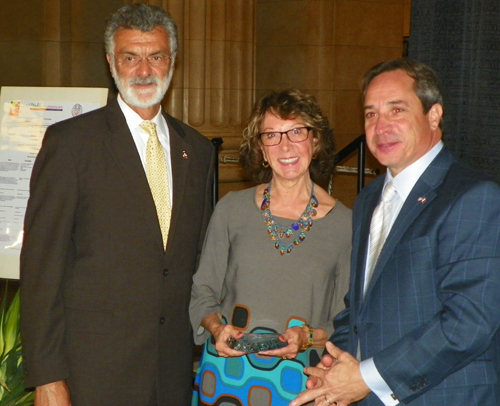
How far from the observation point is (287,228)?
9.97 feet

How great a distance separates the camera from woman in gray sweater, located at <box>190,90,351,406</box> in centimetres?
294

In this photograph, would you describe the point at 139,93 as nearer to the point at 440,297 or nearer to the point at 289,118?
the point at 289,118

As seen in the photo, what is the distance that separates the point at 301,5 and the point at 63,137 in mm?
5967

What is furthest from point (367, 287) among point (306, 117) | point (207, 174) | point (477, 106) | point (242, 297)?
point (477, 106)

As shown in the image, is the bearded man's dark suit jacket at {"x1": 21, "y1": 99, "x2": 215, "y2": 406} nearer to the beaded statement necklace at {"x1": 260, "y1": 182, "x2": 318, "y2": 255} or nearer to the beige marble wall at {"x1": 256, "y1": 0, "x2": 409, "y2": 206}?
the beaded statement necklace at {"x1": 260, "y1": 182, "x2": 318, "y2": 255}

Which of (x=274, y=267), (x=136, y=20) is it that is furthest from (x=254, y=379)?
(x=136, y=20)

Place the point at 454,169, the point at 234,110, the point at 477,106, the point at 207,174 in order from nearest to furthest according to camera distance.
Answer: the point at 454,169
the point at 207,174
the point at 477,106
the point at 234,110

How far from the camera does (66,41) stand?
8.35m

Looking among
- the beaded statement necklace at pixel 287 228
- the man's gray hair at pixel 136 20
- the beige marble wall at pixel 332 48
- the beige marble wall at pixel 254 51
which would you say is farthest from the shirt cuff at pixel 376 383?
the beige marble wall at pixel 332 48

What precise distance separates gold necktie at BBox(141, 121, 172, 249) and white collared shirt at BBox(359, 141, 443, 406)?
3.12 feet

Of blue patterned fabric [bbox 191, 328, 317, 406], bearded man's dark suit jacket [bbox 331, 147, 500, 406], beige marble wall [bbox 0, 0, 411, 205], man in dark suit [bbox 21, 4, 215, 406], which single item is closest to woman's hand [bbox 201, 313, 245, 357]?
blue patterned fabric [bbox 191, 328, 317, 406]

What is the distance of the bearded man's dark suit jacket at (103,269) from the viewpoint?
2.81 meters

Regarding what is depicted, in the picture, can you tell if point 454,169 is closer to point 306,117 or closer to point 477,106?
point 306,117

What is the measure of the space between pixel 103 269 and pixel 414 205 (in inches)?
50.7
